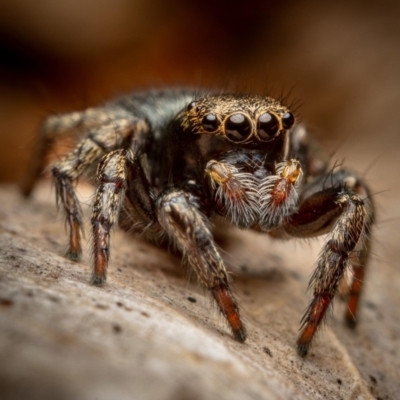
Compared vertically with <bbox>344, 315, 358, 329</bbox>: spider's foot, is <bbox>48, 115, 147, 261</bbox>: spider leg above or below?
above

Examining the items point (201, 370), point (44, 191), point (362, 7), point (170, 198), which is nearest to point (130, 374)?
point (201, 370)

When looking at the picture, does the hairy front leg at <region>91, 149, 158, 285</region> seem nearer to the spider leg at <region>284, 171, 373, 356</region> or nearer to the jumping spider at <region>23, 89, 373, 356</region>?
the jumping spider at <region>23, 89, 373, 356</region>

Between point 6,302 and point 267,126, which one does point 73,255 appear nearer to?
point 6,302

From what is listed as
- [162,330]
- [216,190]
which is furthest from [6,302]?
[216,190]

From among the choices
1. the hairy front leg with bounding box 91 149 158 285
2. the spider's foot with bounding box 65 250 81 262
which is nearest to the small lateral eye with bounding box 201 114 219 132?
the hairy front leg with bounding box 91 149 158 285

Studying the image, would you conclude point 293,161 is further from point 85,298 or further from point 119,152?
point 85,298

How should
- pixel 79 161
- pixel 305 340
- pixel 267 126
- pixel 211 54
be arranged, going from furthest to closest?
pixel 211 54 < pixel 79 161 < pixel 267 126 < pixel 305 340

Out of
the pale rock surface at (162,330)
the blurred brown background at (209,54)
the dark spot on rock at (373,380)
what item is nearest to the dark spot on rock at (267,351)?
the pale rock surface at (162,330)
